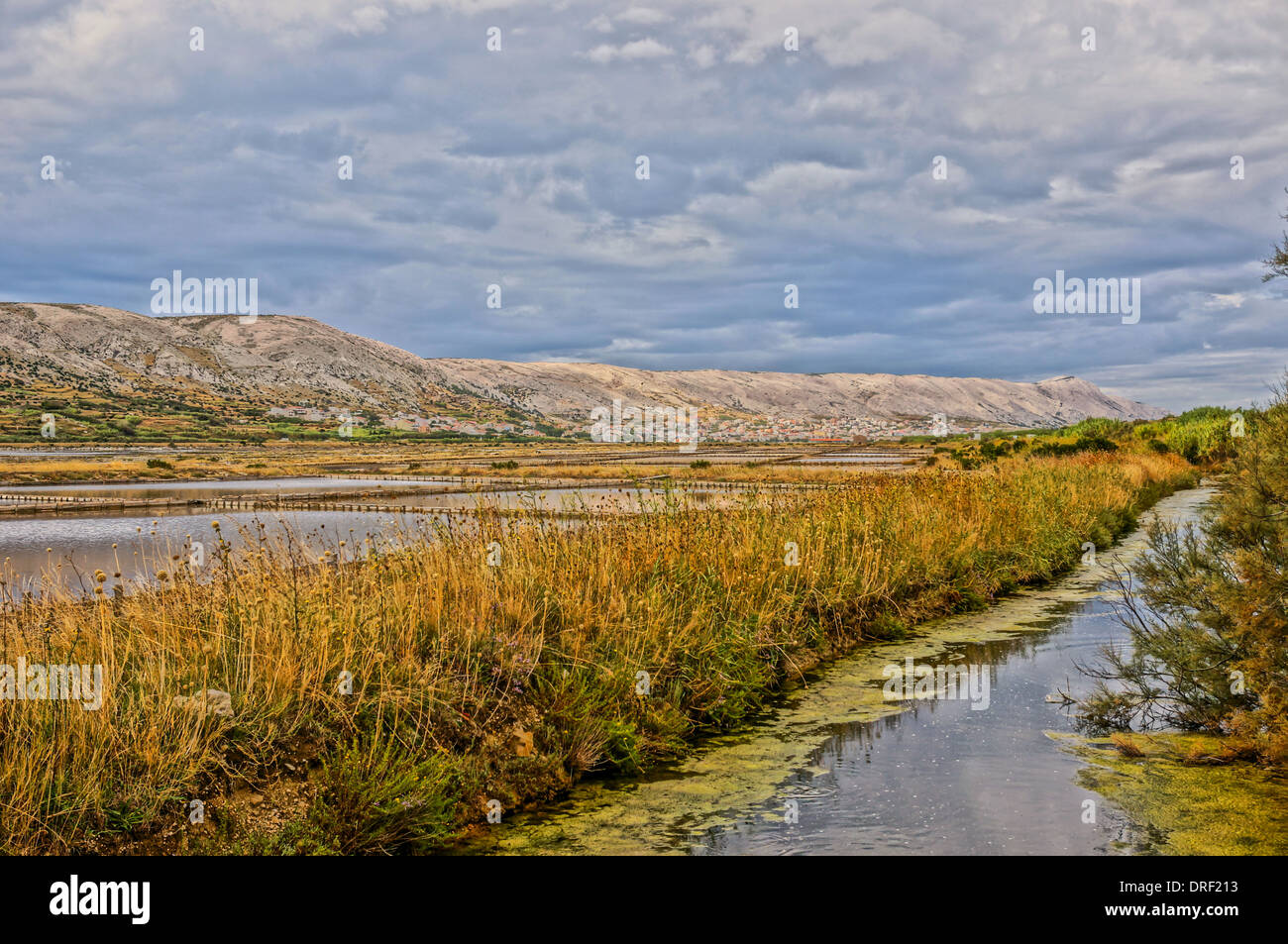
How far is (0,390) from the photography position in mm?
151750

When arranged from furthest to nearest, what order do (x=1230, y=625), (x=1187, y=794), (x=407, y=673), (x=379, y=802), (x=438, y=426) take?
(x=438, y=426) < (x=1230, y=625) < (x=407, y=673) < (x=1187, y=794) < (x=379, y=802)

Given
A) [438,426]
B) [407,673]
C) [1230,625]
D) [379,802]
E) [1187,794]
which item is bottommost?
[1187,794]

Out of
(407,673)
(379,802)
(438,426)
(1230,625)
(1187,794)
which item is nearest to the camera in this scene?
(379,802)

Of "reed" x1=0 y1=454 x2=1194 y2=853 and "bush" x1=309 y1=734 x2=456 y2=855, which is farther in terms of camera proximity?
"bush" x1=309 y1=734 x2=456 y2=855

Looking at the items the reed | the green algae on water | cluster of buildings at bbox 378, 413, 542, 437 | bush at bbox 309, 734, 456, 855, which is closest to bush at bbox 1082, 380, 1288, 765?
the green algae on water

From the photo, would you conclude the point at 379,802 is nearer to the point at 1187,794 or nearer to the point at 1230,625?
the point at 1187,794

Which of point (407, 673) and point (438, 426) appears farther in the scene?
point (438, 426)

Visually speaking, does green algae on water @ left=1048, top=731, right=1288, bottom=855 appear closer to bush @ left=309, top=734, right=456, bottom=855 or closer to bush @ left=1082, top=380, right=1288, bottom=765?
bush @ left=1082, top=380, right=1288, bottom=765

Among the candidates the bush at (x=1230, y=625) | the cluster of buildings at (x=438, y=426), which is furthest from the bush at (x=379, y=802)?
the cluster of buildings at (x=438, y=426)

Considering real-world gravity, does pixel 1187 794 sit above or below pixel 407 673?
below

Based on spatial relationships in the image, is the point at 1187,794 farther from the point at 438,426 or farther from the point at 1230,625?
the point at 438,426

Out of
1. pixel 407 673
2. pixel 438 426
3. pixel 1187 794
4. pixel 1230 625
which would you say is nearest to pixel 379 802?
pixel 407 673

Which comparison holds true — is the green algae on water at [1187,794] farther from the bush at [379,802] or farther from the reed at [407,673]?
the bush at [379,802]

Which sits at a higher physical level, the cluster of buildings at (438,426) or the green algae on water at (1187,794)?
the cluster of buildings at (438,426)
